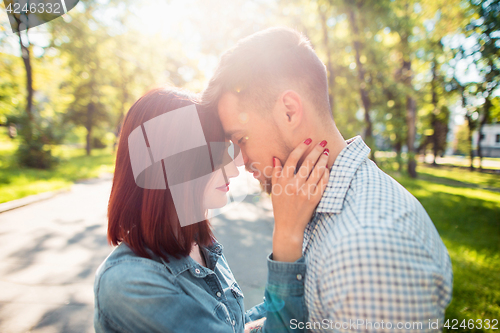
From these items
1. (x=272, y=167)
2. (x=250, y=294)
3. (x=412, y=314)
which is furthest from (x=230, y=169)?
(x=250, y=294)

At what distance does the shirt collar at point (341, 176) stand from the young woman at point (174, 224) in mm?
42

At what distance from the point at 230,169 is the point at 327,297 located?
1030 mm

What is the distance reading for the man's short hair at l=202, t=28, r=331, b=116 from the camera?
4.75ft

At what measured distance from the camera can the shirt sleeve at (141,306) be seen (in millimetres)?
1041

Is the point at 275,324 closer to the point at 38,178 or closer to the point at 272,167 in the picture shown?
the point at 272,167

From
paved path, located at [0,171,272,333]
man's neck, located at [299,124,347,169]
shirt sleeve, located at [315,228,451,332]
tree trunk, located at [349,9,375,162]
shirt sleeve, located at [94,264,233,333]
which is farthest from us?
tree trunk, located at [349,9,375,162]

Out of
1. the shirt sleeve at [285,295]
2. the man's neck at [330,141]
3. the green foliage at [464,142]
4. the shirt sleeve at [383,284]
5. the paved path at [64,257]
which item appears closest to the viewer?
the shirt sleeve at [383,284]

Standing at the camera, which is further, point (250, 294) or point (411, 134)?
point (411, 134)

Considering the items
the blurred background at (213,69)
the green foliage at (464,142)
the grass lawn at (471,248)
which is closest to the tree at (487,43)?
the blurred background at (213,69)

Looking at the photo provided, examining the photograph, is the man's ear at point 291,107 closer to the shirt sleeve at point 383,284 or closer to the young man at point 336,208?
the young man at point 336,208

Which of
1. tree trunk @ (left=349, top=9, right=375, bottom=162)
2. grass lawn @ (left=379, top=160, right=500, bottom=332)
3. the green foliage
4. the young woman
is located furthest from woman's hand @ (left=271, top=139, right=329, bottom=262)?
the green foliage

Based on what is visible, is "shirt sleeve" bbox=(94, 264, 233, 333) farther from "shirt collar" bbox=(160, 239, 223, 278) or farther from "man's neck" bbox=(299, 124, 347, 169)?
"man's neck" bbox=(299, 124, 347, 169)

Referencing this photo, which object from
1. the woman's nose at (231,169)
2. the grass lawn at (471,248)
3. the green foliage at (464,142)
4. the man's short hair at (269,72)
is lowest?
the green foliage at (464,142)

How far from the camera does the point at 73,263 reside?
435 cm
